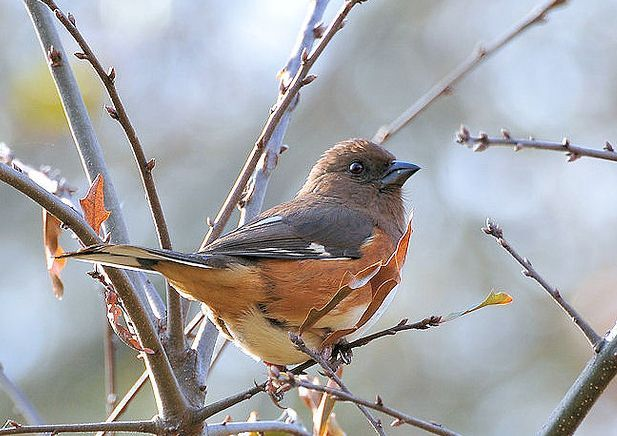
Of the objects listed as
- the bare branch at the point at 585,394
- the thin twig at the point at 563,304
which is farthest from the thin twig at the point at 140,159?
the bare branch at the point at 585,394

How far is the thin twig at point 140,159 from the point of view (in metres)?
1.93

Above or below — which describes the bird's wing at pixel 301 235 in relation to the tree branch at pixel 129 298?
above

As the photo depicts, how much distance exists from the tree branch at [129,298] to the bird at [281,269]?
0.08m

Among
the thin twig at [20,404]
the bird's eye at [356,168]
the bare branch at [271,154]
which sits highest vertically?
the bird's eye at [356,168]

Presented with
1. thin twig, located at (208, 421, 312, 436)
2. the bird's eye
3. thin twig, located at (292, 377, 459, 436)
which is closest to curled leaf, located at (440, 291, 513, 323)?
thin twig, located at (292, 377, 459, 436)

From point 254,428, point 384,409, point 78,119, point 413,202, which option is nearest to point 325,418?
point 254,428

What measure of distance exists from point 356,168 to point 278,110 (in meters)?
1.32

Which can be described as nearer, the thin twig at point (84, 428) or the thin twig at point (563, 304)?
the thin twig at point (84, 428)

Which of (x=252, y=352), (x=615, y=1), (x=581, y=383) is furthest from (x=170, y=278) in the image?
(x=615, y=1)

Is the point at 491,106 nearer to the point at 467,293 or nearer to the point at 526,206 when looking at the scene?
the point at 526,206

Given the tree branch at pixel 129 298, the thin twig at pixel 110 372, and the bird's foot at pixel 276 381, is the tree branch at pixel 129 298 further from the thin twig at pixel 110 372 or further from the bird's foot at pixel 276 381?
the thin twig at pixel 110 372

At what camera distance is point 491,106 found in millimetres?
8648

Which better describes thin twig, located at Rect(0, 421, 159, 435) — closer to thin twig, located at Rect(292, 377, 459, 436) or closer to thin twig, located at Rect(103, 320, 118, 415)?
thin twig, located at Rect(292, 377, 459, 436)

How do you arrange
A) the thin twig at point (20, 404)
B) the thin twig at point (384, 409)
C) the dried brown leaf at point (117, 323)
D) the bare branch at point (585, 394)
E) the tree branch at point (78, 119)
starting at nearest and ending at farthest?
1. the thin twig at point (384, 409)
2. the bare branch at point (585, 394)
3. the dried brown leaf at point (117, 323)
4. the thin twig at point (20, 404)
5. the tree branch at point (78, 119)
